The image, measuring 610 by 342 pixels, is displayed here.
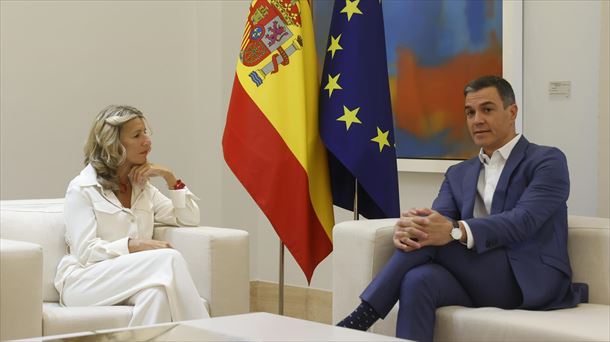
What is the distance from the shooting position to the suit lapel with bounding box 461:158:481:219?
161 inches

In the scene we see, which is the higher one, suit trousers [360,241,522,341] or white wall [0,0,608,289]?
white wall [0,0,608,289]

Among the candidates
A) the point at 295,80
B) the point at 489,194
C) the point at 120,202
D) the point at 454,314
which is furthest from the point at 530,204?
the point at 120,202

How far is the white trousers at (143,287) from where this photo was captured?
3982 mm

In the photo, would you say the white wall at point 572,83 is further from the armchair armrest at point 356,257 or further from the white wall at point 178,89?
the armchair armrest at point 356,257

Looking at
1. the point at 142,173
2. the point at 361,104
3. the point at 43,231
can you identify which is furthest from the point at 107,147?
the point at 361,104

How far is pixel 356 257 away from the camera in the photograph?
3.96 m

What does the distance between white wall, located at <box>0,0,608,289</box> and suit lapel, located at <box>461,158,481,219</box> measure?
76 cm

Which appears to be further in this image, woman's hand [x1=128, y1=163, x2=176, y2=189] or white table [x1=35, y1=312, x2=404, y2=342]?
woman's hand [x1=128, y1=163, x2=176, y2=189]

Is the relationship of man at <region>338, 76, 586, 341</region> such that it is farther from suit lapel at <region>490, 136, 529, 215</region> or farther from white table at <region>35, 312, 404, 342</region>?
white table at <region>35, 312, 404, 342</region>

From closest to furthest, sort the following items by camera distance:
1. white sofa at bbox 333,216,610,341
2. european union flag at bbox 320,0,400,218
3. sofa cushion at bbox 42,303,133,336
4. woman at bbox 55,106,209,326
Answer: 1. white sofa at bbox 333,216,610,341
2. sofa cushion at bbox 42,303,133,336
3. woman at bbox 55,106,209,326
4. european union flag at bbox 320,0,400,218

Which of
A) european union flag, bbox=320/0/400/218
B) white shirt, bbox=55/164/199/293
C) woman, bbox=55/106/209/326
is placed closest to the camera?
woman, bbox=55/106/209/326

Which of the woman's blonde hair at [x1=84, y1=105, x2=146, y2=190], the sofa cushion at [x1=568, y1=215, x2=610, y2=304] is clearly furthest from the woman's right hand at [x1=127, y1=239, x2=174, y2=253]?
the sofa cushion at [x1=568, y1=215, x2=610, y2=304]

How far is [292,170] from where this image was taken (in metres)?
4.59

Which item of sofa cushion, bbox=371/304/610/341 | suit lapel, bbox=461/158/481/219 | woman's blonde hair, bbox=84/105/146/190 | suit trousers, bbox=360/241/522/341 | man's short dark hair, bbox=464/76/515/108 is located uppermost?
man's short dark hair, bbox=464/76/515/108
